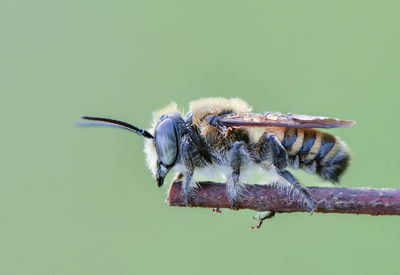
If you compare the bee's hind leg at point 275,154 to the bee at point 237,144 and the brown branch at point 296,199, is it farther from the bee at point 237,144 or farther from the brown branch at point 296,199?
the brown branch at point 296,199

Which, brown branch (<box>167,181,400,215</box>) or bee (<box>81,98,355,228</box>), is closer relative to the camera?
brown branch (<box>167,181,400,215</box>)

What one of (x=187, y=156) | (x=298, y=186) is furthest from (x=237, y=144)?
(x=298, y=186)

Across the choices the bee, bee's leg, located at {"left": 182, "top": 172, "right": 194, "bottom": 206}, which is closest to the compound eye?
the bee

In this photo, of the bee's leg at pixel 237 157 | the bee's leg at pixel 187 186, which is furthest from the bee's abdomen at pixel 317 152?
the bee's leg at pixel 187 186

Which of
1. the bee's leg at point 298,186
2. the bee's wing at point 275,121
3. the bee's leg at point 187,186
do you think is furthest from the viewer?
the bee's wing at point 275,121

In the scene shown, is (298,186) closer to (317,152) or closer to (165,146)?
(317,152)

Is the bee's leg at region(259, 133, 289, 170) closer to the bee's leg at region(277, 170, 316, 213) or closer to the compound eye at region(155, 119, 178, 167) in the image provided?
the bee's leg at region(277, 170, 316, 213)
